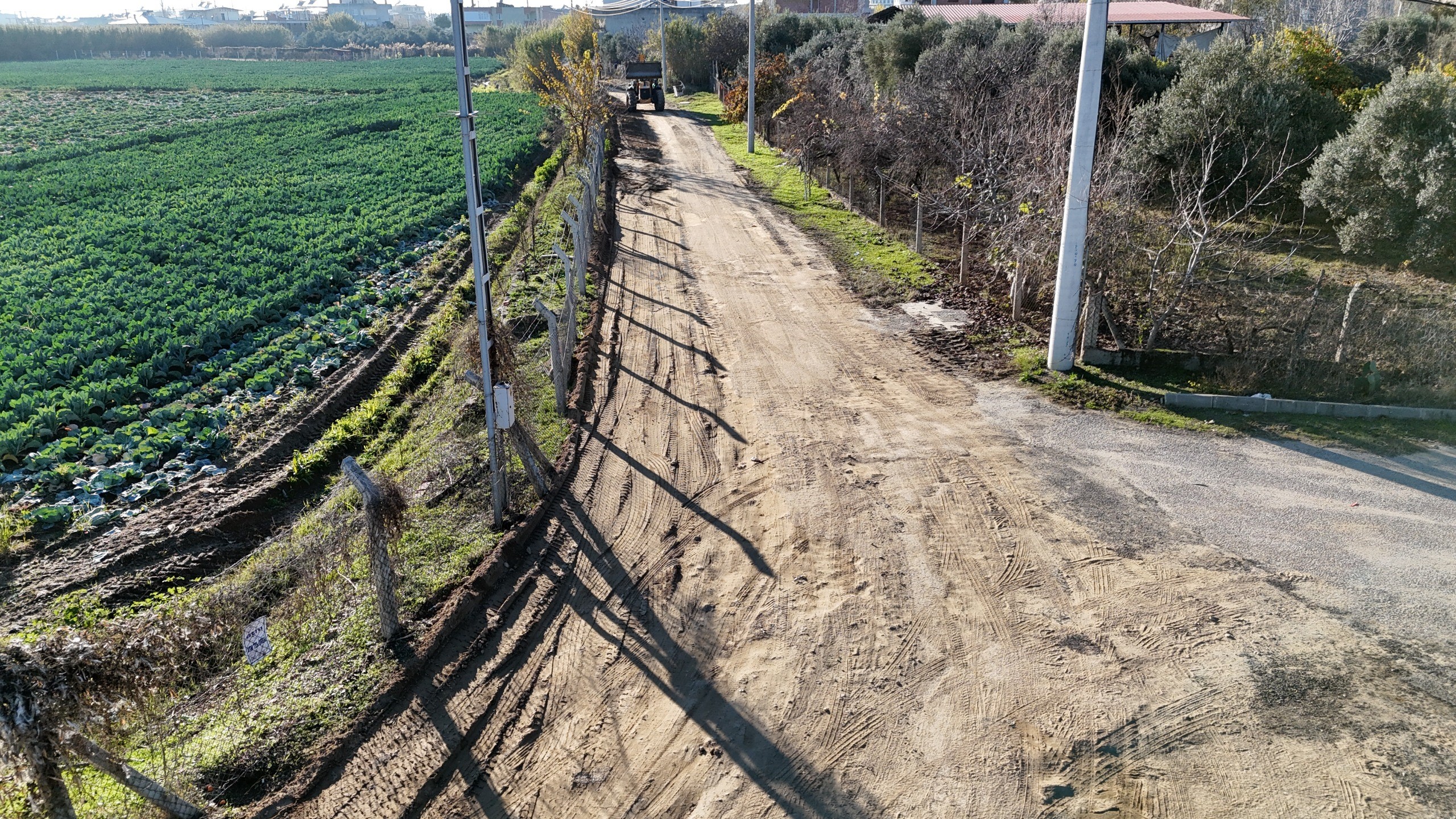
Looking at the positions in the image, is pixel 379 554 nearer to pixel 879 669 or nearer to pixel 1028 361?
pixel 879 669

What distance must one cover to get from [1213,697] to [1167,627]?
2.78 feet

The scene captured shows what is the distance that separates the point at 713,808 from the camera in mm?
5910

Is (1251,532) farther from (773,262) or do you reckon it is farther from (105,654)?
(773,262)

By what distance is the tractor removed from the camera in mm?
47062

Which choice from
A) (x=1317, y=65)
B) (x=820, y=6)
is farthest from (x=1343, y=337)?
(x=820, y=6)

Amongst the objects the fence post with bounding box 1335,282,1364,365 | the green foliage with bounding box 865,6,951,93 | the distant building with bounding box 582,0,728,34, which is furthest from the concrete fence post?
the distant building with bounding box 582,0,728,34

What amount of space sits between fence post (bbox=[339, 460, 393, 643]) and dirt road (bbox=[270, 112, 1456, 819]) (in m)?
0.60

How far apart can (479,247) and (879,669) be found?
5.07 metres

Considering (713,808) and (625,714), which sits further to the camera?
(625,714)

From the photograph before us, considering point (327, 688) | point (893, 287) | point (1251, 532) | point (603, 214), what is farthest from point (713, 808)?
point (603, 214)

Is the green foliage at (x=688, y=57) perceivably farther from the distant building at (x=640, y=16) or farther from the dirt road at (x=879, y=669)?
the dirt road at (x=879, y=669)

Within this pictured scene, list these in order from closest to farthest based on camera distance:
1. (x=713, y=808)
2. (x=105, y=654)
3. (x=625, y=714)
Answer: (x=105, y=654)
(x=713, y=808)
(x=625, y=714)

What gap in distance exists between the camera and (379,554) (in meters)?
7.38

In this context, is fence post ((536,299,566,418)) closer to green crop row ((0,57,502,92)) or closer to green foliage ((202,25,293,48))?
green crop row ((0,57,502,92))
